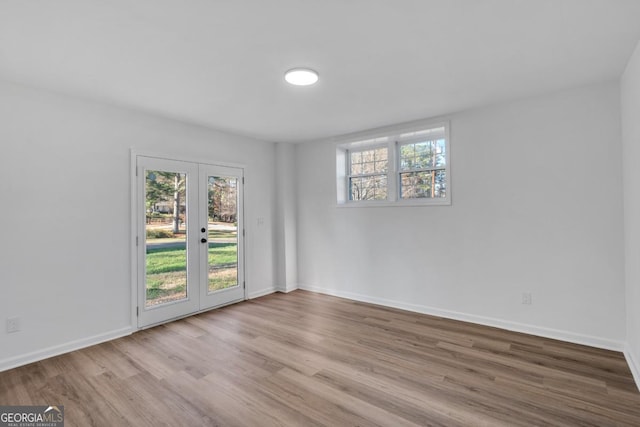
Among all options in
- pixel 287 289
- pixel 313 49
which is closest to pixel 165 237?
pixel 287 289

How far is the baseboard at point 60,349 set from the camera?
276 centimetres

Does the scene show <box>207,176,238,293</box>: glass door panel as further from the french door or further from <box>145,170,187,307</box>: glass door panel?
<box>145,170,187,307</box>: glass door panel

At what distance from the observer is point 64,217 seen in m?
3.08

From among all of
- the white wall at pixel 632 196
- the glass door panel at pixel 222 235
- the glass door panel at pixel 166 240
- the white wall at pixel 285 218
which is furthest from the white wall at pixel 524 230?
the glass door panel at pixel 166 240

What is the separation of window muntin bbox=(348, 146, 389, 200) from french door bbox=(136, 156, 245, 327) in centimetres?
178

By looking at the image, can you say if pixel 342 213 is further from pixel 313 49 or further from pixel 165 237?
pixel 313 49

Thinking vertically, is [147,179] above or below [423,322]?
above

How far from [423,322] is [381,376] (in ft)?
4.68

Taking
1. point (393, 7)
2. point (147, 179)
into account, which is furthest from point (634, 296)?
point (147, 179)

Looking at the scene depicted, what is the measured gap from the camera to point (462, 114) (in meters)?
3.79

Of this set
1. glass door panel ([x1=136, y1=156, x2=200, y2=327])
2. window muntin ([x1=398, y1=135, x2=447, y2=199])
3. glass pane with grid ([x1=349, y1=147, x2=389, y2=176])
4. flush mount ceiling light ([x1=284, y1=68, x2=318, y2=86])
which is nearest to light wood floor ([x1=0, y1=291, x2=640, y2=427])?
glass door panel ([x1=136, y1=156, x2=200, y2=327])

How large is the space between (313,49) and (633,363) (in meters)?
3.55

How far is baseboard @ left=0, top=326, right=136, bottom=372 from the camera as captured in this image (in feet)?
9.05

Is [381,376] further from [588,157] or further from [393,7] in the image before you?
[588,157]
